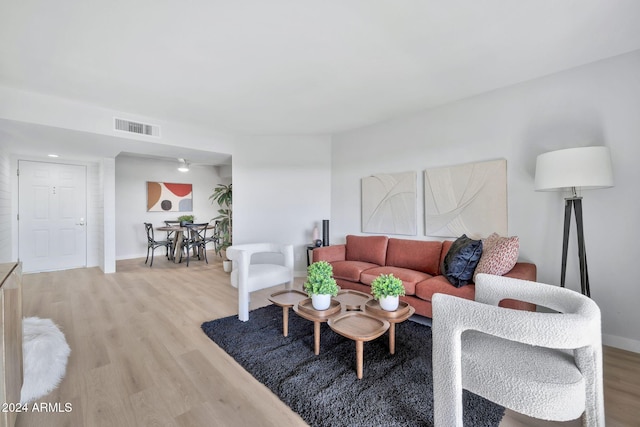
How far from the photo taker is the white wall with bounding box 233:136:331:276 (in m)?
4.86

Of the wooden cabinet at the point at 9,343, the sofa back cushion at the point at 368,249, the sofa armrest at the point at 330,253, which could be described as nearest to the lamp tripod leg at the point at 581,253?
the sofa back cushion at the point at 368,249

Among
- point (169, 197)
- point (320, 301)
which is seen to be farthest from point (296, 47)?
point (169, 197)

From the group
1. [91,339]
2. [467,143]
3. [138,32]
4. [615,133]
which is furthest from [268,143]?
[615,133]

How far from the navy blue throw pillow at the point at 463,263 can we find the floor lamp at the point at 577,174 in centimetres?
70

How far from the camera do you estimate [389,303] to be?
2117mm

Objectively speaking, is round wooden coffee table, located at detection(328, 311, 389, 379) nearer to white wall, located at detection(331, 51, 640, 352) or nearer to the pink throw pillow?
the pink throw pillow

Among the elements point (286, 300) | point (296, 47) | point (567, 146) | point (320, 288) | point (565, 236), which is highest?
point (296, 47)

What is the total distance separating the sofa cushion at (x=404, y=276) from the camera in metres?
2.76

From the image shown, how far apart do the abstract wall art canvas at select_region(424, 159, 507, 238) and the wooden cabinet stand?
12.1 ft

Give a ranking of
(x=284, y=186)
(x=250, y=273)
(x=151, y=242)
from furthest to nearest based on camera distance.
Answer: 1. (x=151, y=242)
2. (x=284, y=186)
3. (x=250, y=273)

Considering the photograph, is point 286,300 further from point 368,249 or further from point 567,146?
point 567,146

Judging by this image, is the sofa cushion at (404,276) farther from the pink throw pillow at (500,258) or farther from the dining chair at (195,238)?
the dining chair at (195,238)

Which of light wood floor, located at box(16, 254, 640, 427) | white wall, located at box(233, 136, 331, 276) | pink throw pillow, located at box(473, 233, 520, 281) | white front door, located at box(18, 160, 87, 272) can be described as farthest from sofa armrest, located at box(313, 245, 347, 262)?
white front door, located at box(18, 160, 87, 272)

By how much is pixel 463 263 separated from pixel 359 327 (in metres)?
1.31
